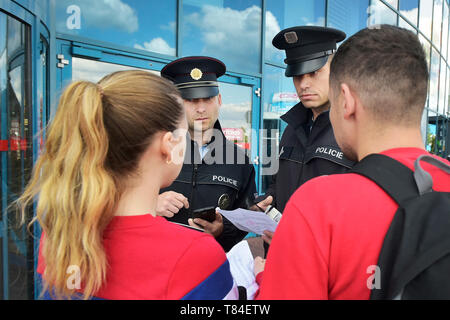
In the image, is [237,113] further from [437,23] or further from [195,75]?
[437,23]

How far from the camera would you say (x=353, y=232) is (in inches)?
30.0

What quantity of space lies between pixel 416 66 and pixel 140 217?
0.89 m

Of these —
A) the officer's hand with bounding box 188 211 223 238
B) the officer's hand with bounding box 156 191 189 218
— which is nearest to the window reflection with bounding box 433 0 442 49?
the officer's hand with bounding box 188 211 223 238

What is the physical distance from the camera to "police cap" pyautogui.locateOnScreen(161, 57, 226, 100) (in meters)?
2.20

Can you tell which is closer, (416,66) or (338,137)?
(416,66)

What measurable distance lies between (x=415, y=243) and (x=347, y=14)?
25.8 ft

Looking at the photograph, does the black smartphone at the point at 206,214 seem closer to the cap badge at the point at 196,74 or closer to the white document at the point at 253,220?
the white document at the point at 253,220

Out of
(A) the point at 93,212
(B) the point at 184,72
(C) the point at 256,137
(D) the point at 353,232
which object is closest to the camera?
(D) the point at 353,232

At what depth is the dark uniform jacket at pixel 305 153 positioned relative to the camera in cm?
183

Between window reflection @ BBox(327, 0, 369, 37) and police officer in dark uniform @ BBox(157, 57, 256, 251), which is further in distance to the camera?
window reflection @ BBox(327, 0, 369, 37)

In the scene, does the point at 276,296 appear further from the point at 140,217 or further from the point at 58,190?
the point at 58,190

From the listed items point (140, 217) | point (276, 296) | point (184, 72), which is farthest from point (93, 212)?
point (184, 72)

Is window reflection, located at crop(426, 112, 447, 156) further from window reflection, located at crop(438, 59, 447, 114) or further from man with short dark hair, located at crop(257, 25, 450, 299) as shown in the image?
man with short dark hair, located at crop(257, 25, 450, 299)

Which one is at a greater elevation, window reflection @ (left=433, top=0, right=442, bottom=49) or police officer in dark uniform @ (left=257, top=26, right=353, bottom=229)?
window reflection @ (left=433, top=0, right=442, bottom=49)
